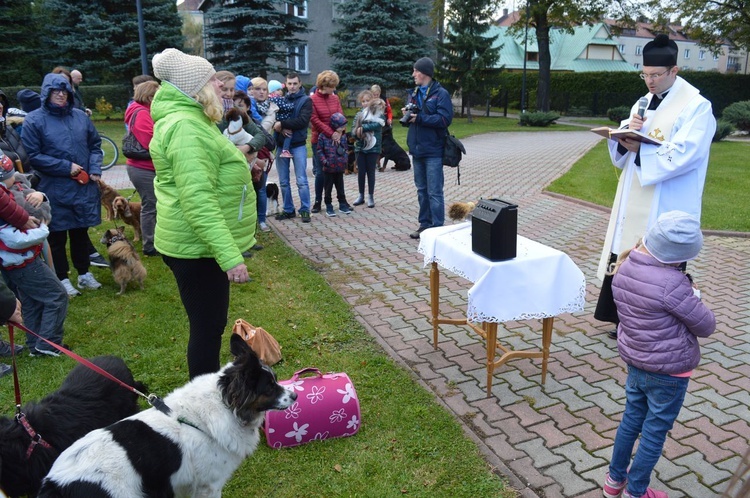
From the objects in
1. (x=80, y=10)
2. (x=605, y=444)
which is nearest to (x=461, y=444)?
(x=605, y=444)

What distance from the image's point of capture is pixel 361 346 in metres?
4.93

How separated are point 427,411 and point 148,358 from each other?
2.42m

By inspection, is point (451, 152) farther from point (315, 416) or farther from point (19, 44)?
point (19, 44)

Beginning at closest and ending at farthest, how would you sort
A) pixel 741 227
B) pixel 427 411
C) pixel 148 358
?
pixel 427 411, pixel 148 358, pixel 741 227

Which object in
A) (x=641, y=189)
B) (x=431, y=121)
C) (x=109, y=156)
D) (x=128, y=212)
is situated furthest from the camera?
(x=109, y=156)

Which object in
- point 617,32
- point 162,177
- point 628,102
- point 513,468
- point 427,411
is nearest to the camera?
point 162,177

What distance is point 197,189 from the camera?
294 cm

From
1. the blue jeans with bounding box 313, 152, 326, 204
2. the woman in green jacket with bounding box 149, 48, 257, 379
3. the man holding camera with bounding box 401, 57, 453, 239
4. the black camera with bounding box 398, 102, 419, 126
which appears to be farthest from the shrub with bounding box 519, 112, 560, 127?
the woman in green jacket with bounding box 149, 48, 257, 379

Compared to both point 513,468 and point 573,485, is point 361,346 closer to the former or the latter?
point 513,468

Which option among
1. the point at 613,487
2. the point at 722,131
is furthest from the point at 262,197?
the point at 722,131

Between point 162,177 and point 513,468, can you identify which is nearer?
point 162,177

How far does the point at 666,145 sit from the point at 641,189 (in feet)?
1.55

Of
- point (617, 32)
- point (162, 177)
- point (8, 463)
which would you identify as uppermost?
point (617, 32)

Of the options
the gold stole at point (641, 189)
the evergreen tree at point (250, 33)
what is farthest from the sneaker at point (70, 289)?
the evergreen tree at point (250, 33)
